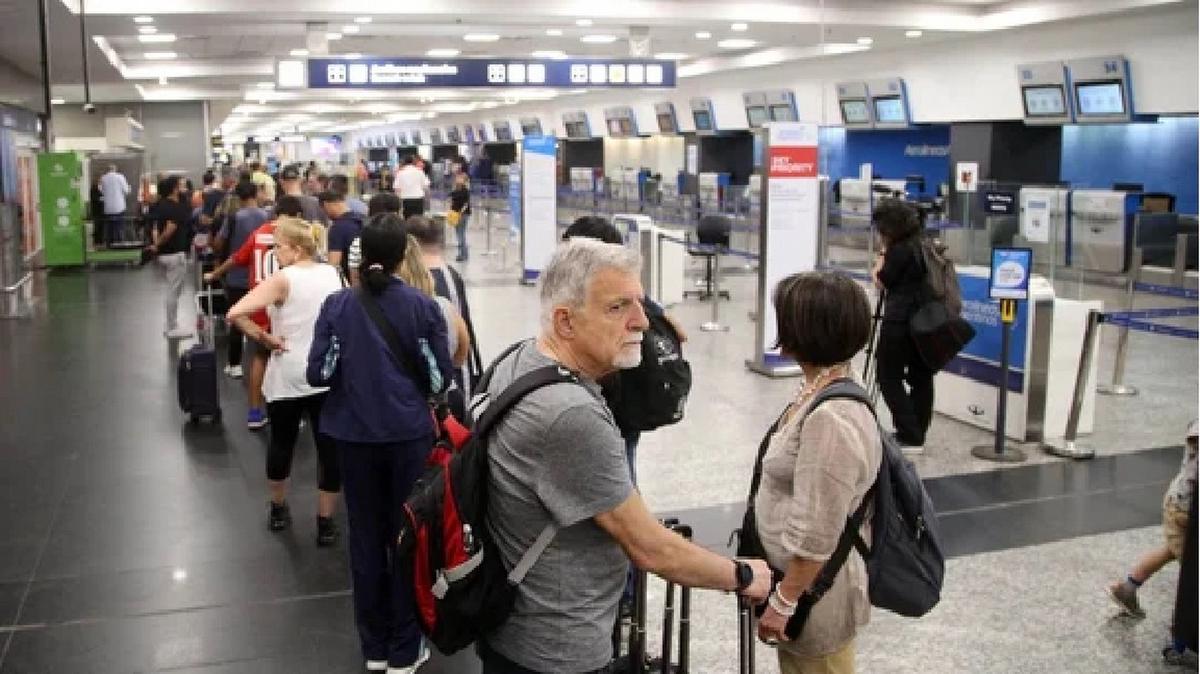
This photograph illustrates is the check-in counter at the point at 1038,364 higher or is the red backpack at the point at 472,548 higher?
the red backpack at the point at 472,548

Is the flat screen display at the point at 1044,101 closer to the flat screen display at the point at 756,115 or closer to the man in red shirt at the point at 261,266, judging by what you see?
the flat screen display at the point at 756,115

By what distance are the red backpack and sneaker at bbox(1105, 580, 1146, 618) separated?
3.21m

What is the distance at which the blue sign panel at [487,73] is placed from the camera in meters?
14.3

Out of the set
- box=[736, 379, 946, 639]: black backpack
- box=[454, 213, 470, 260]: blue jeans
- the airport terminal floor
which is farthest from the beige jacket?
box=[454, 213, 470, 260]: blue jeans

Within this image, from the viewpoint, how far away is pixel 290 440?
532cm

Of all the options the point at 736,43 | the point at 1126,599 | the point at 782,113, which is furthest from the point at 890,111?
the point at 1126,599

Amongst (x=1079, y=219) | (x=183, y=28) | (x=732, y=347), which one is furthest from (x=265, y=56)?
(x=1079, y=219)

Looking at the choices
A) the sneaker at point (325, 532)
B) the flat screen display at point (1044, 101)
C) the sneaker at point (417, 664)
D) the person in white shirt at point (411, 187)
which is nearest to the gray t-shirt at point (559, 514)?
the sneaker at point (417, 664)

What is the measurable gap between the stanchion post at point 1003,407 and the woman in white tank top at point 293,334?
156 inches

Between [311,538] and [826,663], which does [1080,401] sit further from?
[826,663]

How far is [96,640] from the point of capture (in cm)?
432

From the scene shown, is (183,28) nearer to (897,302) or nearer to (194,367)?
(194,367)

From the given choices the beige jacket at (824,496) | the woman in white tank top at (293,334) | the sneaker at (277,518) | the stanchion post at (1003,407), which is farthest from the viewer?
the stanchion post at (1003,407)

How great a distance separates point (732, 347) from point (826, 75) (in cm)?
1221
